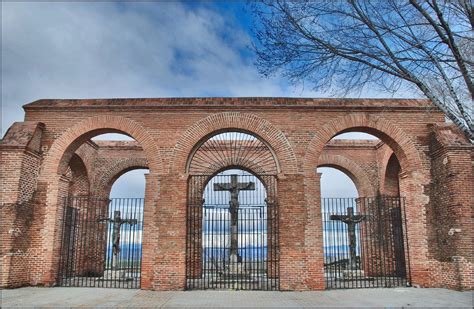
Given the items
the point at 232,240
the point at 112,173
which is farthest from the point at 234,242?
the point at 112,173

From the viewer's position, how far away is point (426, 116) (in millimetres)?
12320

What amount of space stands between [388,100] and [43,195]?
415 inches

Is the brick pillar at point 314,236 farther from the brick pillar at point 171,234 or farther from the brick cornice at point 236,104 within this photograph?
the brick pillar at point 171,234

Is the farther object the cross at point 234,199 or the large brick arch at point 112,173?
the large brick arch at point 112,173

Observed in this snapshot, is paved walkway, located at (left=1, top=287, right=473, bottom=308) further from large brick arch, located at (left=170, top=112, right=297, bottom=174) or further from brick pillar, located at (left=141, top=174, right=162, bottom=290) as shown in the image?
large brick arch, located at (left=170, top=112, right=297, bottom=174)

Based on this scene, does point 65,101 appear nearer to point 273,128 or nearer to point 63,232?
point 63,232

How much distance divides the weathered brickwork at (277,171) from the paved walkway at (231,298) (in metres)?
0.71

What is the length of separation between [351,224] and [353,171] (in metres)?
3.39

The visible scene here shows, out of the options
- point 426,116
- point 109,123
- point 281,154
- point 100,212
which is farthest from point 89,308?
point 426,116

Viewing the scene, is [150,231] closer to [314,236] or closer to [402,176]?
[314,236]

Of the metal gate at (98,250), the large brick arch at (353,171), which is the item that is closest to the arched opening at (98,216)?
the metal gate at (98,250)

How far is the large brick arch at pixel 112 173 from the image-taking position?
16625 millimetres

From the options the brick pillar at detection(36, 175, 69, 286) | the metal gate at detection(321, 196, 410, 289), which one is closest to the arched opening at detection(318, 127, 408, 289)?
the metal gate at detection(321, 196, 410, 289)

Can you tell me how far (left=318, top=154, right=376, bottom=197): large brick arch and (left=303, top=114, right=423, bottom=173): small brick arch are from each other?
15.1 feet
